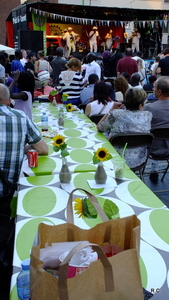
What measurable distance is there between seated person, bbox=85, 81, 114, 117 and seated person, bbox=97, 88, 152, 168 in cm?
98

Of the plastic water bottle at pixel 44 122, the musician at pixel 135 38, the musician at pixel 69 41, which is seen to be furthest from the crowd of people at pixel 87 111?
the musician at pixel 135 38

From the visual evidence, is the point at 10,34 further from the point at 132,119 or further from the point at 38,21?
the point at 132,119

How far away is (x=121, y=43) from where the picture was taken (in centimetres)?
1928

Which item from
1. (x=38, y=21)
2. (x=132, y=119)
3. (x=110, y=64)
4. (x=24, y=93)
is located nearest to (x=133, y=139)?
(x=132, y=119)

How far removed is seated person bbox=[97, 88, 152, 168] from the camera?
2766 mm

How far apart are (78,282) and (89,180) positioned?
1.08m

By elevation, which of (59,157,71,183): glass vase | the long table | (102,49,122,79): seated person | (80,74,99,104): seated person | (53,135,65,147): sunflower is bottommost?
the long table

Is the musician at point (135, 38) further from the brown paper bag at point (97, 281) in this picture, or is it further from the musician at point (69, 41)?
the brown paper bag at point (97, 281)

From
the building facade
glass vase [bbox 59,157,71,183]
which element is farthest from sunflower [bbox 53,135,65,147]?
the building facade

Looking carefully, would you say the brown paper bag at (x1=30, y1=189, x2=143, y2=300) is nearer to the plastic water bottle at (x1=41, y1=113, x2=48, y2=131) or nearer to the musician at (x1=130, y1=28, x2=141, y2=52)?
the plastic water bottle at (x1=41, y1=113, x2=48, y2=131)

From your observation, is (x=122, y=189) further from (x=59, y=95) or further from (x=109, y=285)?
(x=59, y=95)

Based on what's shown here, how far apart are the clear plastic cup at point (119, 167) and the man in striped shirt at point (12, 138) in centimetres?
70

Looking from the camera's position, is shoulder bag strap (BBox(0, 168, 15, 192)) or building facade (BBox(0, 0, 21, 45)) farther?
building facade (BBox(0, 0, 21, 45))

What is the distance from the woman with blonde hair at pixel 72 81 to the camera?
4891 millimetres
